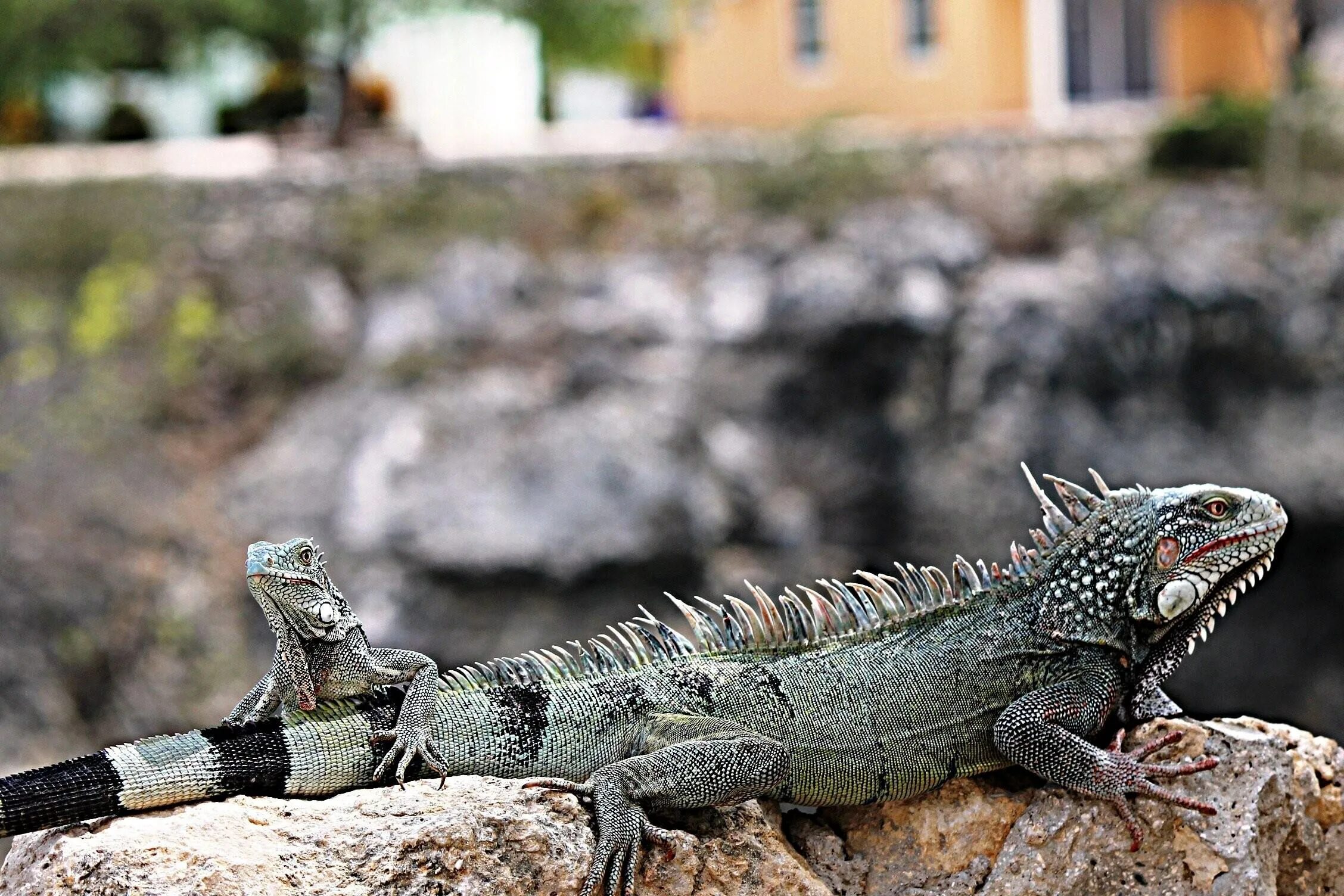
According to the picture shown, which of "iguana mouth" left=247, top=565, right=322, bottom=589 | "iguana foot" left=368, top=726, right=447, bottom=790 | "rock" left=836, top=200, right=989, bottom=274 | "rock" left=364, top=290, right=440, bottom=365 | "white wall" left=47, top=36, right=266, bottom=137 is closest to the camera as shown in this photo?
"iguana mouth" left=247, top=565, right=322, bottom=589

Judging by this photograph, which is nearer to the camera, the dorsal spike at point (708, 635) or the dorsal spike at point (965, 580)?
the dorsal spike at point (708, 635)

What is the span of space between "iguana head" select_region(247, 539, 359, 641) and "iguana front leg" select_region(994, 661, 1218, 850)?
2.31m

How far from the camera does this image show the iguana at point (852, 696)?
5.29m

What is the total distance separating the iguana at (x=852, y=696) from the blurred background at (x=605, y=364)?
581 inches

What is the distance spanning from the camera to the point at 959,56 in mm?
30250

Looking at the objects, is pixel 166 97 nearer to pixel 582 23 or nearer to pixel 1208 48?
pixel 582 23

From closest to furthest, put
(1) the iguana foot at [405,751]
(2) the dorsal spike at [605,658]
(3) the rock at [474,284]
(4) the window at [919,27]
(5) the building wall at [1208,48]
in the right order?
(1) the iguana foot at [405,751]
(2) the dorsal spike at [605,658]
(3) the rock at [474,284]
(4) the window at [919,27]
(5) the building wall at [1208,48]

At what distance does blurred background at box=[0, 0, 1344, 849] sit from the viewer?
2133 centimetres

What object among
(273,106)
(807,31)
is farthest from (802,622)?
(273,106)

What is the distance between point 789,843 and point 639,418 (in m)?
16.3

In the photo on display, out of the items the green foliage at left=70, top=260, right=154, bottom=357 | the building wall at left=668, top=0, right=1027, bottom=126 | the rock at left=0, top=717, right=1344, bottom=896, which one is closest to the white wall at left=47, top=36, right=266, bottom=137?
the green foliage at left=70, top=260, right=154, bottom=357

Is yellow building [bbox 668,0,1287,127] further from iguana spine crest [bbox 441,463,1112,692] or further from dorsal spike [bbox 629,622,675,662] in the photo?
dorsal spike [bbox 629,622,675,662]

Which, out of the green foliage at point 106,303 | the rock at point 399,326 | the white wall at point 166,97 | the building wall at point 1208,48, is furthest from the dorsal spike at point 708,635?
the building wall at point 1208,48

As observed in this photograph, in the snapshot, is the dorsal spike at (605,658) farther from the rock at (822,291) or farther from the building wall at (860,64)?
the building wall at (860,64)
